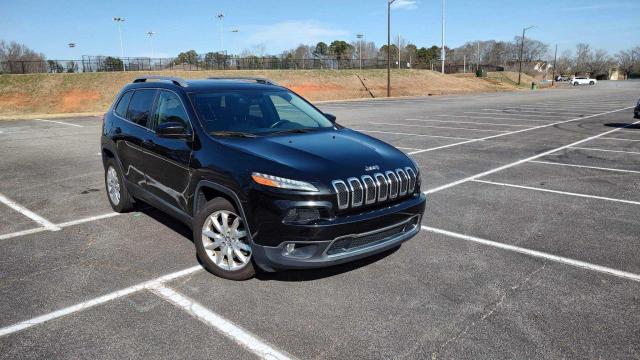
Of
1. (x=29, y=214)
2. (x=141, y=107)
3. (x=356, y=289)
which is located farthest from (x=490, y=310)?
(x=29, y=214)

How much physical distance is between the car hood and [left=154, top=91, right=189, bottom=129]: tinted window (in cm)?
73

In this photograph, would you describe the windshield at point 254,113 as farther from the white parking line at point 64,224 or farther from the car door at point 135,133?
the white parking line at point 64,224

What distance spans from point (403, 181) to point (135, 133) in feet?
10.5

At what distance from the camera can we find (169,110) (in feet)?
16.1

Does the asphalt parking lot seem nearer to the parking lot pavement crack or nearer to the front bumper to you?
the parking lot pavement crack

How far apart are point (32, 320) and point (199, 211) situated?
1.51m

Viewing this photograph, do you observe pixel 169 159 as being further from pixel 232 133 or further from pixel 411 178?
pixel 411 178

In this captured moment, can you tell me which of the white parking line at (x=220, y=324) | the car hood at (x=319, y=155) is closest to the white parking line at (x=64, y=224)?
the white parking line at (x=220, y=324)

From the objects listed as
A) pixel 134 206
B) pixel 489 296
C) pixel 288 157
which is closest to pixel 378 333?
pixel 489 296

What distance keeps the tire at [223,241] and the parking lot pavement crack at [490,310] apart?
65.7 inches

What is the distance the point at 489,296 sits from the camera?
3.86 metres

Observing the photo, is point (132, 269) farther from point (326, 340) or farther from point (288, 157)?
point (326, 340)

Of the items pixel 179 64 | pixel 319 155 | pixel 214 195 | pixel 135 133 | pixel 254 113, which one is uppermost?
pixel 179 64

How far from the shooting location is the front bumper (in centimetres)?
360
